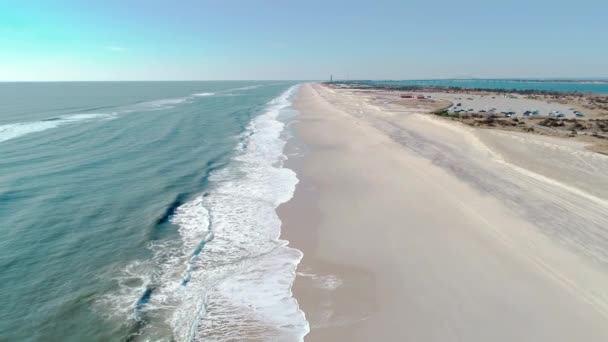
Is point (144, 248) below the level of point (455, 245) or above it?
above

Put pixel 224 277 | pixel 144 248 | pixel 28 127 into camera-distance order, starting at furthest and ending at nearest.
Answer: pixel 28 127 < pixel 144 248 < pixel 224 277

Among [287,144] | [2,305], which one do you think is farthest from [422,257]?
[287,144]

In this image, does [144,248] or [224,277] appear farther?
[144,248]

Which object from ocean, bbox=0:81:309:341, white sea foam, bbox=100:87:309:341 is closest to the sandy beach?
white sea foam, bbox=100:87:309:341

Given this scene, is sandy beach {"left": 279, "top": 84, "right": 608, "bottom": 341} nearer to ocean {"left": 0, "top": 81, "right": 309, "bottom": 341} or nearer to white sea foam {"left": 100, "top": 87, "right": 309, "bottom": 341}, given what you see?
white sea foam {"left": 100, "top": 87, "right": 309, "bottom": 341}

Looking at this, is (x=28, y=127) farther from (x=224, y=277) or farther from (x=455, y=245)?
(x=455, y=245)

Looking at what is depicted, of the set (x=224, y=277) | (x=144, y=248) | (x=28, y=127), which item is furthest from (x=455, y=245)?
(x=28, y=127)

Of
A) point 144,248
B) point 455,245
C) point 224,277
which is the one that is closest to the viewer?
point 224,277
